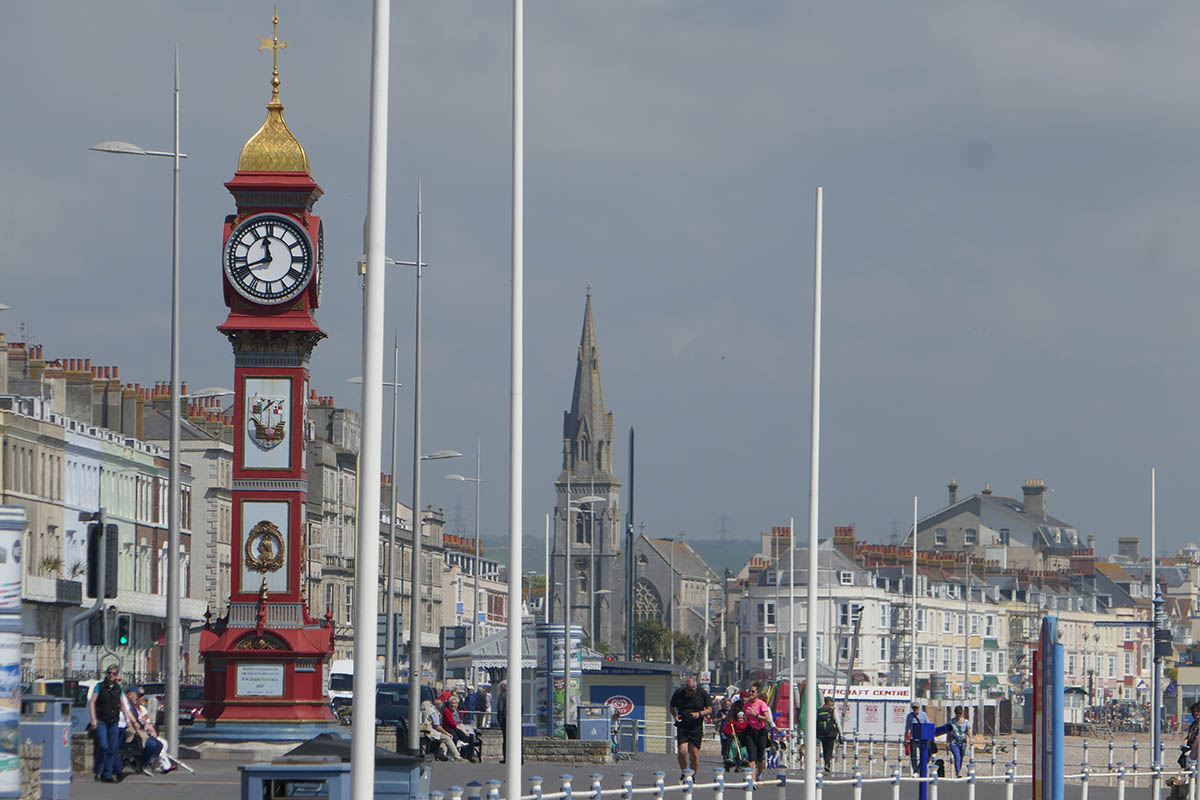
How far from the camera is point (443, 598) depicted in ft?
513

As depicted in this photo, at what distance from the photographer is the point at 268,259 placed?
110 ft

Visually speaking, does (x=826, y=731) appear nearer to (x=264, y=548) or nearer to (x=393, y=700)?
(x=393, y=700)

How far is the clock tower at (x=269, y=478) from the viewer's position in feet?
108

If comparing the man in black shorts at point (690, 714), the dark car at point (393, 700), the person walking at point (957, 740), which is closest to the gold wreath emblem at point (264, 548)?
the man in black shorts at point (690, 714)

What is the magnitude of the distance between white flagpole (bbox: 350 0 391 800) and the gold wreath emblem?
19.0m

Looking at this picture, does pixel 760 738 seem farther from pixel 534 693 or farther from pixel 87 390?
pixel 87 390

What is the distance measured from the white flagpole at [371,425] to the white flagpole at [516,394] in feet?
20.6

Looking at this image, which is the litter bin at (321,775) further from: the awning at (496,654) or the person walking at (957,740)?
the awning at (496,654)

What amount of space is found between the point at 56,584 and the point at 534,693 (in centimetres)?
3195

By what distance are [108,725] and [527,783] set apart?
597 centimetres

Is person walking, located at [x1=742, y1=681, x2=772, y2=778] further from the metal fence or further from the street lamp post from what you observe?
the street lamp post

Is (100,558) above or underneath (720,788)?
above

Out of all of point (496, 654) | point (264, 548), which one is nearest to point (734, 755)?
point (264, 548)

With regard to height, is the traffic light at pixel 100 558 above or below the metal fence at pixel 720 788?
above
